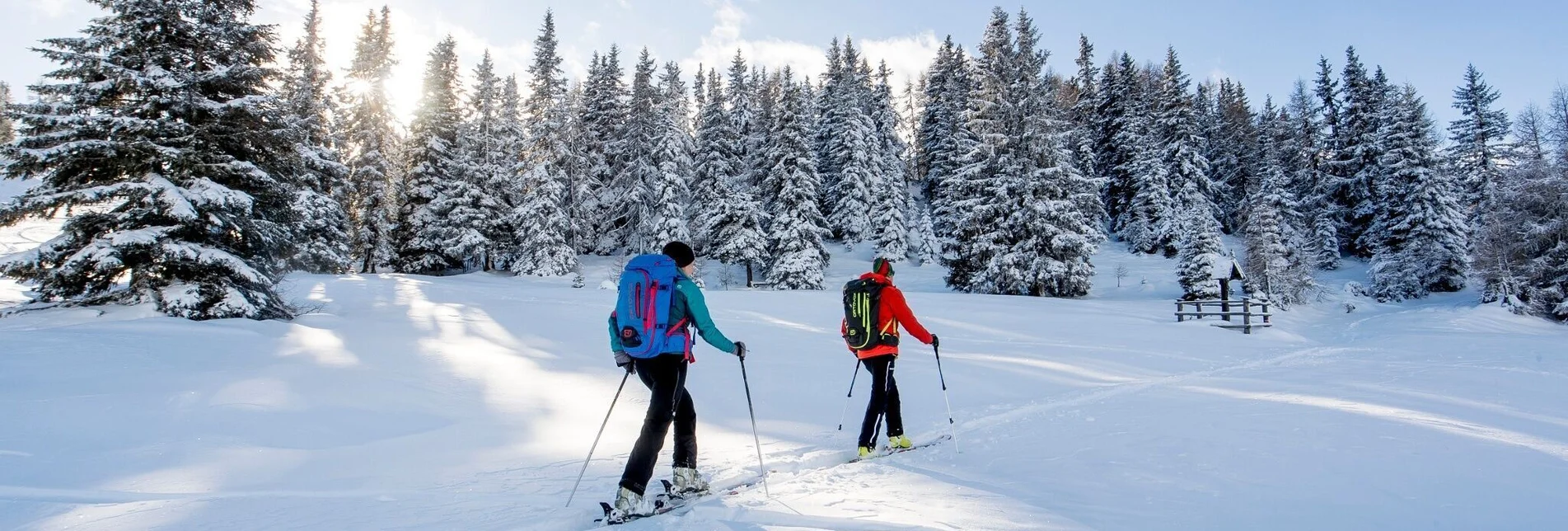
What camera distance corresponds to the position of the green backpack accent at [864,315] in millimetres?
6148

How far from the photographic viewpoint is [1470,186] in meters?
41.5

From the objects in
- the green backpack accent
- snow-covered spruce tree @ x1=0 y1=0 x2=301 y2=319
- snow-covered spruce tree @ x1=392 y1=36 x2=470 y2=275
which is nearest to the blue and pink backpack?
the green backpack accent

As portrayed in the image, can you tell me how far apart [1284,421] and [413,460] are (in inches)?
315

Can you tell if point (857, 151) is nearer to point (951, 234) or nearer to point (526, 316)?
point (951, 234)

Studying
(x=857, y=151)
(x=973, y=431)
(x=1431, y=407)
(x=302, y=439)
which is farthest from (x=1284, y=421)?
(x=857, y=151)

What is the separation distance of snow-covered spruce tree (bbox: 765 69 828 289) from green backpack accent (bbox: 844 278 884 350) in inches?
1076

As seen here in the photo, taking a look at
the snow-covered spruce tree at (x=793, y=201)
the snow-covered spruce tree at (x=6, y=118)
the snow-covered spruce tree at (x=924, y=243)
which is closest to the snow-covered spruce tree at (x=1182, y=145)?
the snow-covered spruce tree at (x=924, y=243)

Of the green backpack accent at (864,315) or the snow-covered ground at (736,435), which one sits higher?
the green backpack accent at (864,315)

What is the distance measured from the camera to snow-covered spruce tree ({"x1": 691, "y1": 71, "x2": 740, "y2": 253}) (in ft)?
121

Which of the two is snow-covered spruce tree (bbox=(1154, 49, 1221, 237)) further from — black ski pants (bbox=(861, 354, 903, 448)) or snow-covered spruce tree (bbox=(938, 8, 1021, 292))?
black ski pants (bbox=(861, 354, 903, 448))

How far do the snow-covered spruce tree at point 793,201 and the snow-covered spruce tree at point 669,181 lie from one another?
4952 mm

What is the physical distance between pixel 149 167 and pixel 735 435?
11381 mm

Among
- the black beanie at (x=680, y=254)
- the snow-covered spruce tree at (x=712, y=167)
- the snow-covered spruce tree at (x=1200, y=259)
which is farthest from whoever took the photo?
the snow-covered spruce tree at (x=712, y=167)

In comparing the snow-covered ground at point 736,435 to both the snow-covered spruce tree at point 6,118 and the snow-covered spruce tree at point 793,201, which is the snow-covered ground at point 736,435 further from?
the snow-covered spruce tree at point 793,201
